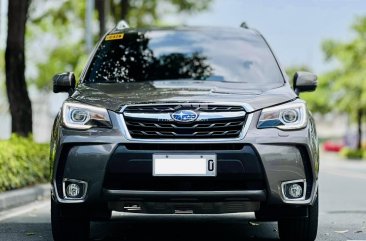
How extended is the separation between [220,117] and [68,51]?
1291 inches

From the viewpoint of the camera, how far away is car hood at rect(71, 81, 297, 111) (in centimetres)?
542

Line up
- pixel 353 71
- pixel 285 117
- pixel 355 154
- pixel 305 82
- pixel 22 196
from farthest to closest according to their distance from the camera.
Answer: pixel 353 71
pixel 355 154
pixel 22 196
pixel 305 82
pixel 285 117

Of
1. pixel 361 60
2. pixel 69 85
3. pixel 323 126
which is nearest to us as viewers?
pixel 69 85

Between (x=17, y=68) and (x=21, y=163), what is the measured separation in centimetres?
324

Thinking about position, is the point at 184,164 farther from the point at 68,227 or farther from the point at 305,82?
the point at 305,82

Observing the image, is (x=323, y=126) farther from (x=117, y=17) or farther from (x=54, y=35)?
(x=117, y=17)

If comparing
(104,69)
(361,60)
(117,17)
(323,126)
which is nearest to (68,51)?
(117,17)

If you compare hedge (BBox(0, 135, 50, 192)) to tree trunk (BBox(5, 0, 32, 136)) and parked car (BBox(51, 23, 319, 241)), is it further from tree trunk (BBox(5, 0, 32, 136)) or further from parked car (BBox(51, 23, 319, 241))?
parked car (BBox(51, 23, 319, 241))

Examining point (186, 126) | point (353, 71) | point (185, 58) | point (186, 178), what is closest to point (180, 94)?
point (186, 126)

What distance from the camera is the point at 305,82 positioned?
6.14 m

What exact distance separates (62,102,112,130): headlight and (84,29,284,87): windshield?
0.90 meters

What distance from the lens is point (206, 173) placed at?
5.16 metres

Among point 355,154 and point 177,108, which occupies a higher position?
point 177,108

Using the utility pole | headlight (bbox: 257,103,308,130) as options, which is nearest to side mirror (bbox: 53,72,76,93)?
headlight (bbox: 257,103,308,130)
